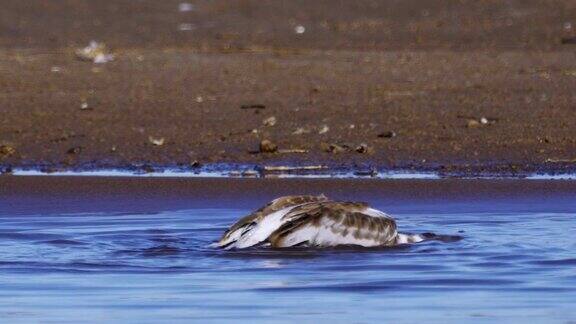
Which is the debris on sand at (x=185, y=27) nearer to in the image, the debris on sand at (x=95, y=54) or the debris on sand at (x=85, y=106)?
the debris on sand at (x=95, y=54)

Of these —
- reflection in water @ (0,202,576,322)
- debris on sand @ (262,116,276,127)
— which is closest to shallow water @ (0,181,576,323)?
reflection in water @ (0,202,576,322)

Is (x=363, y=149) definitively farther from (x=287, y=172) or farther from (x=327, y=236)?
(x=327, y=236)

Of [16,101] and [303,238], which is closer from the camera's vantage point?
[303,238]

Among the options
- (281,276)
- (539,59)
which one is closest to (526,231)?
(281,276)

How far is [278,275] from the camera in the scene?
7344 millimetres

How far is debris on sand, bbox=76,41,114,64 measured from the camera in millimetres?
17312

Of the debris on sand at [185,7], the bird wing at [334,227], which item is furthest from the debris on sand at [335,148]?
the debris on sand at [185,7]

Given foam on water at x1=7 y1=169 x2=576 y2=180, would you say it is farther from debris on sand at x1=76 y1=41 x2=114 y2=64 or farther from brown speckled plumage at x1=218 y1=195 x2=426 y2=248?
debris on sand at x1=76 y1=41 x2=114 y2=64

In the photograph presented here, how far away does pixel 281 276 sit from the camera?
7.32 metres

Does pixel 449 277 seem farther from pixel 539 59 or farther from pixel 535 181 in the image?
pixel 539 59

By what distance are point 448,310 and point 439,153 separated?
5263 mm

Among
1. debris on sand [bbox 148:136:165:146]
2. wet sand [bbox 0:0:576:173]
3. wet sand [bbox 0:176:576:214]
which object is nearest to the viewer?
wet sand [bbox 0:176:576:214]

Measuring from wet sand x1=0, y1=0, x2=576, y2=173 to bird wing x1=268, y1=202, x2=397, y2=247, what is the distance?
3.13 meters

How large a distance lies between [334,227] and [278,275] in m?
0.70
